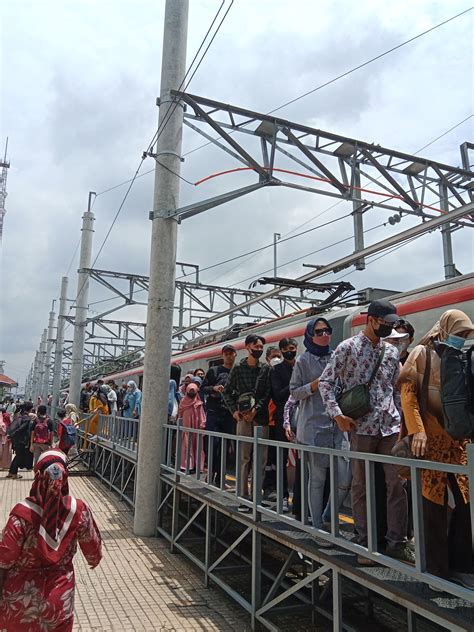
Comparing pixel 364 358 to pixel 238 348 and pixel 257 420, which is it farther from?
pixel 238 348

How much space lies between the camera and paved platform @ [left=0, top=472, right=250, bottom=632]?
463 centimetres

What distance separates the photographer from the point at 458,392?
8.40ft

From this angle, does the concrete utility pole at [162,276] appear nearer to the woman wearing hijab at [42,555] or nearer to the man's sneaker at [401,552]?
the man's sneaker at [401,552]

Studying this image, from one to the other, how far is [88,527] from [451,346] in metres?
2.14

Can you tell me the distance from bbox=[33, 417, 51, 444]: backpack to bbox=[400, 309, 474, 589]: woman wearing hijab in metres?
10.1

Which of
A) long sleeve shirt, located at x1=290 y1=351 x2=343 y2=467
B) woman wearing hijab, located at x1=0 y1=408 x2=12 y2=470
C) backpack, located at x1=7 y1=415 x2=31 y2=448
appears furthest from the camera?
woman wearing hijab, located at x1=0 y1=408 x2=12 y2=470

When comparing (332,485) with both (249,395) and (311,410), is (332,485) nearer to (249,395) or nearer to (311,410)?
(311,410)

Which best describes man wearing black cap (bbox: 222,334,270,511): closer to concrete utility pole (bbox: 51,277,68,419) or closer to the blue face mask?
the blue face mask

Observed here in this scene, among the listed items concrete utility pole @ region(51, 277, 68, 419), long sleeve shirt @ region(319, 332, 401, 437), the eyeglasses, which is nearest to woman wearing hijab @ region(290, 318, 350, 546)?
the eyeglasses

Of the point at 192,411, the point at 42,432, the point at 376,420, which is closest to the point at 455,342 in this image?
the point at 376,420

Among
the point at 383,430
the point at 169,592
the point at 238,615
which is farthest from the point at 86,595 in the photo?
the point at 383,430

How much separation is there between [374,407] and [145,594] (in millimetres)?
3364

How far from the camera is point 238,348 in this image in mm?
9875

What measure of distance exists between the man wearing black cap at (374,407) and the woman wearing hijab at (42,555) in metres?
1.69
